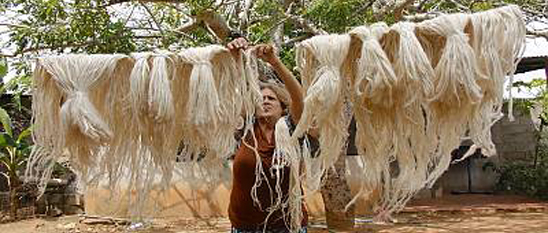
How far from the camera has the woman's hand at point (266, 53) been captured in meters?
1.61

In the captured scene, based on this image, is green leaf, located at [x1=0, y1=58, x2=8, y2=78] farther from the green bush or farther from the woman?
the green bush

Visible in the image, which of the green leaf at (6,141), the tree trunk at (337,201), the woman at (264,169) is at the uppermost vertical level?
the green leaf at (6,141)

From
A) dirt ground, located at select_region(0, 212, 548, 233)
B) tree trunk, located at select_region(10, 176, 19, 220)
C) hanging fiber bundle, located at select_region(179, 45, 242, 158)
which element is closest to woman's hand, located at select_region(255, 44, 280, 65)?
hanging fiber bundle, located at select_region(179, 45, 242, 158)

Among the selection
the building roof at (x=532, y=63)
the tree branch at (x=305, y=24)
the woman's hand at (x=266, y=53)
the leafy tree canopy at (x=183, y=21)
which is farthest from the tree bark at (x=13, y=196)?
the building roof at (x=532, y=63)

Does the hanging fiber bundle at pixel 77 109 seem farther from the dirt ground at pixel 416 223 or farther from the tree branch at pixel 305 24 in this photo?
the dirt ground at pixel 416 223

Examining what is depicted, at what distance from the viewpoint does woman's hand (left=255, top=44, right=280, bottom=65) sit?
5.28ft

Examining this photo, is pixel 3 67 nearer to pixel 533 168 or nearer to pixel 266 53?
pixel 266 53

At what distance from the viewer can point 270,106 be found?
5.95 ft

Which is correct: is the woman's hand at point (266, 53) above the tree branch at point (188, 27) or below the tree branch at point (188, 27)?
below

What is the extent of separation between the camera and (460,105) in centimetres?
148

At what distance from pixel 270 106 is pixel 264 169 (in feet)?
0.67

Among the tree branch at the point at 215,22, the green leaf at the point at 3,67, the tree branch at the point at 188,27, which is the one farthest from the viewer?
the tree branch at the point at 188,27

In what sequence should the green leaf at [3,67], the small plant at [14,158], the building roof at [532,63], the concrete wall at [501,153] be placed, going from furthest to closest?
1. the concrete wall at [501,153]
2. the building roof at [532,63]
3. the small plant at [14,158]
4. the green leaf at [3,67]

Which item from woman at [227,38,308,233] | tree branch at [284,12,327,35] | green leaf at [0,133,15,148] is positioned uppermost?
tree branch at [284,12,327,35]
